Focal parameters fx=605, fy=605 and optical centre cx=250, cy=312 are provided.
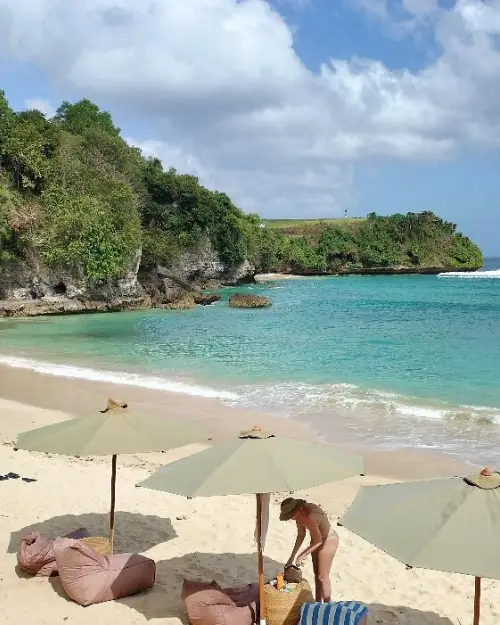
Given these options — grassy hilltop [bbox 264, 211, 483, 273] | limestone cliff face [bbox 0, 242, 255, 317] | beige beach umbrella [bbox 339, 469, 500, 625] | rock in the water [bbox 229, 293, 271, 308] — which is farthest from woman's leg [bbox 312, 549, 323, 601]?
grassy hilltop [bbox 264, 211, 483, 273]

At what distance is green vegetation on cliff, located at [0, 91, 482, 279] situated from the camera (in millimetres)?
44688

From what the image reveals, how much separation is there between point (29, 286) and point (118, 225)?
841cm

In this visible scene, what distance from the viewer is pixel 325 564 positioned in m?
6.14

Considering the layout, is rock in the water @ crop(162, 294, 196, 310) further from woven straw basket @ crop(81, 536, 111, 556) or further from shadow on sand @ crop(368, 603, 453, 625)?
shadow on sand @ crop(368, 603, 453, 625)

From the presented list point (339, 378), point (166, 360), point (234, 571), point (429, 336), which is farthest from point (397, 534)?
point (429, 336)

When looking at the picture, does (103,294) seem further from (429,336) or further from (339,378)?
(339,378)

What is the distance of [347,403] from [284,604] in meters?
10.9

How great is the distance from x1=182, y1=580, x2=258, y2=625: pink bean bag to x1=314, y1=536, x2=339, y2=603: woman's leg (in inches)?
A: 27.6

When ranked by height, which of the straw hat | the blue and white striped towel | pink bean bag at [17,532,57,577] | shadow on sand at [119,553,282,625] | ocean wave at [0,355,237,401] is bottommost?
shadow on sand at [119,553,282,625]

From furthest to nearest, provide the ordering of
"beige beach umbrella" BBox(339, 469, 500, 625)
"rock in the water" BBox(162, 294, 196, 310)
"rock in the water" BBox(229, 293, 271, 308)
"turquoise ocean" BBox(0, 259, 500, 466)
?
"rock in the water" BBox(229, 293, 271, 308)
"rock in the water" BBox(162, 294, 196, 310)
"turquoise ocean" BBox(0, 259, 500, 466)
"beige beach umbrella" BBox(339, 469, 500, 625)

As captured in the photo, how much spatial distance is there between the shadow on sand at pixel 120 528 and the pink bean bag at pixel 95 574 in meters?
1.32

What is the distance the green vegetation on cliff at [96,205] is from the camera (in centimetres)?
4469

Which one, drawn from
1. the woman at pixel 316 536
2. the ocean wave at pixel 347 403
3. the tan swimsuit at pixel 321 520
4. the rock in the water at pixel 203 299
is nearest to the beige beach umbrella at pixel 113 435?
the woman at pixel 316 536

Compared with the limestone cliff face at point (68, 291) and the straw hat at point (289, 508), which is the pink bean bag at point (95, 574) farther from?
the limestone cliff face at point (68, 291)
